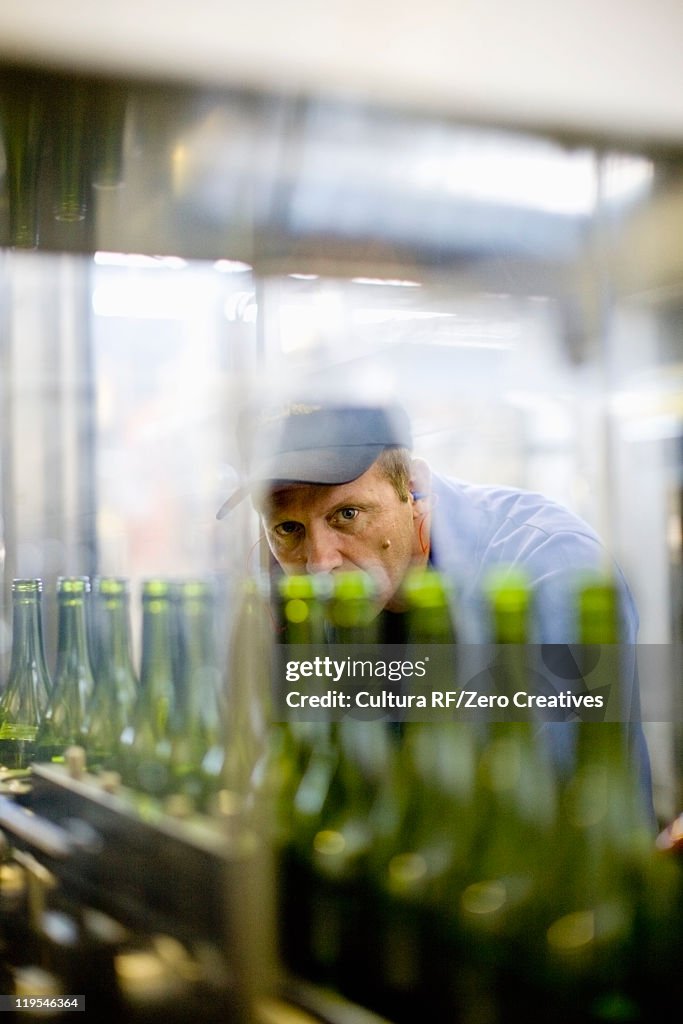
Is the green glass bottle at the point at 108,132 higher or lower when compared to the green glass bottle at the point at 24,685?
higher

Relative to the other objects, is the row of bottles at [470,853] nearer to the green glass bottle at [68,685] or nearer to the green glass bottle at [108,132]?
the green glass bottle at [68,685]

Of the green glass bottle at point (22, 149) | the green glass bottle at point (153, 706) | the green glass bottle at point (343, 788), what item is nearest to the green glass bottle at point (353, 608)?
the green glass bottle at point (343, 788)

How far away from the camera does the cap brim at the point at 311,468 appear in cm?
68

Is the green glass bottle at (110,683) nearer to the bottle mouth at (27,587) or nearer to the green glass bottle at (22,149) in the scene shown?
the bottle mouth at (27,587)

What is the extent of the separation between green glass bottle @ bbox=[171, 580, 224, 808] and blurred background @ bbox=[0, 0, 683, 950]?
0.02 meters

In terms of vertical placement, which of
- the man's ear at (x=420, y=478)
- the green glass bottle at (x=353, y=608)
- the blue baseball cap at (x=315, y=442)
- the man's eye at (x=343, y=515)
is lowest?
the green glass bottle at (x=353, y=608)

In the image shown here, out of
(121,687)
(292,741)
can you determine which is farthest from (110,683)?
(292,741)

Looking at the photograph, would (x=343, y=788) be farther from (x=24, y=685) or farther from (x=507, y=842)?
(x=24, y=685)

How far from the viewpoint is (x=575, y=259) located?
73 cm

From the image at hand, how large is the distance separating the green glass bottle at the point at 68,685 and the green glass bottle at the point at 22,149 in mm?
218

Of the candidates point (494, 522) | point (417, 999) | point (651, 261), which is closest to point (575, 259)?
point (651, 261)

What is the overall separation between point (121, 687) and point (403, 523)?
0.20 metres

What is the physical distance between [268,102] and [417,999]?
55 centimetres

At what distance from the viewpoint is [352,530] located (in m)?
0.70
